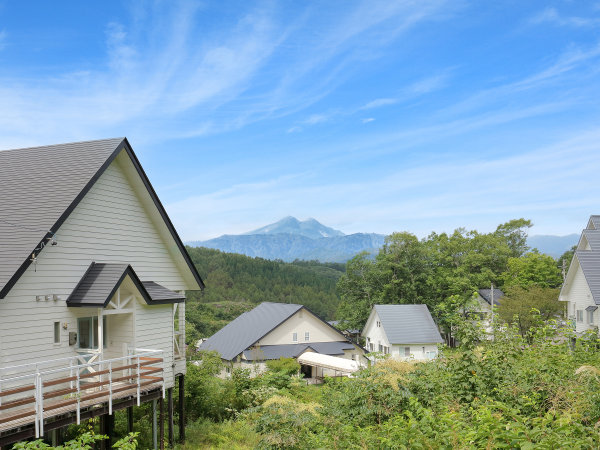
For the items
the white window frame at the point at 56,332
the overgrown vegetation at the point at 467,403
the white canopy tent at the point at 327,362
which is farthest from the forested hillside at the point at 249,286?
the overgrown vegetation at the point at 467,403

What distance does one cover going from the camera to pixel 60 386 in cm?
1269

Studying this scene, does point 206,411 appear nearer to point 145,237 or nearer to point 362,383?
point 145,237

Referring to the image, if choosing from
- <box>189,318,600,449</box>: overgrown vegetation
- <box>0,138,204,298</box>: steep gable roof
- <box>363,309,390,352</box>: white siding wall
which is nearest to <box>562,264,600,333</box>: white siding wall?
<box>363,309,390,352</box>: white siding wall

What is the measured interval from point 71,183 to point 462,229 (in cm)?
5612

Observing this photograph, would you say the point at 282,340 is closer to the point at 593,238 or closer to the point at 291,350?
the point at 291,350

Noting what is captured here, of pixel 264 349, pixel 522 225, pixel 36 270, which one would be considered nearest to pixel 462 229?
pixel 522 225

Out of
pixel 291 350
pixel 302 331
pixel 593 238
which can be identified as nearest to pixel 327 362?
pixel 291 350

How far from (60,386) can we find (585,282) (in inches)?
1270

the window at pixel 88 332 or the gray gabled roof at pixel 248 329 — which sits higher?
the window at pixel 88 332

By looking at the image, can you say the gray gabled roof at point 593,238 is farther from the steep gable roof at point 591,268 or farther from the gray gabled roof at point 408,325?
the gray gabled roof at point 408,325

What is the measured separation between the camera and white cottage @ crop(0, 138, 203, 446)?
11.4 m

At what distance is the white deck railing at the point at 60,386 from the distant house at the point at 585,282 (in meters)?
25.6

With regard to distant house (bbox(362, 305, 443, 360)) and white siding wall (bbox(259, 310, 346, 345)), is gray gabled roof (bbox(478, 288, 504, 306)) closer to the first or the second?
distant house (bbox(362, 305, 443, 360))

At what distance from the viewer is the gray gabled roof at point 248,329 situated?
41812 mm
